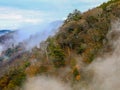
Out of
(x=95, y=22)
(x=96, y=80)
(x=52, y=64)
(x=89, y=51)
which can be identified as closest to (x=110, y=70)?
(x=96, y=80)

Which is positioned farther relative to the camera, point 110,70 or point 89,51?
point 89,51

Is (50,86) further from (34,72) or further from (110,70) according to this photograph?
(110,70)

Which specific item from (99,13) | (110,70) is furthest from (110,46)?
(99,13)

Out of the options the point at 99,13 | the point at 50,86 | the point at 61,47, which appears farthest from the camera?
the point at 99,13

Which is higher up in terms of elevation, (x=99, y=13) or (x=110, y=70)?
(x=99, y=13)

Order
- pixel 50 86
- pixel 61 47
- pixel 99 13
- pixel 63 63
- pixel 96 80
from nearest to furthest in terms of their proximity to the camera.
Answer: pixel 96 80, pixel 50 86, pixel 63 63, pixel 61 47, pixel 99 13

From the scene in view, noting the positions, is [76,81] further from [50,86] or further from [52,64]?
[52,64]

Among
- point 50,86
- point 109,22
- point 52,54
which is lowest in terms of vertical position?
point 50,86
